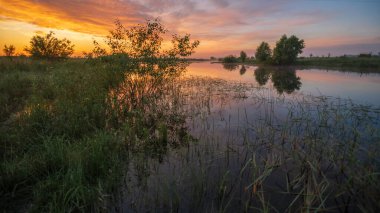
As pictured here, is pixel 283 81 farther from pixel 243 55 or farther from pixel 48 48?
pixel 243 55

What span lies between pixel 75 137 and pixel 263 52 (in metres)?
81.9

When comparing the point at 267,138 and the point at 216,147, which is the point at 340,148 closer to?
the point at 267,138

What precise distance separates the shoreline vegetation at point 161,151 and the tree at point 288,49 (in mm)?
59111

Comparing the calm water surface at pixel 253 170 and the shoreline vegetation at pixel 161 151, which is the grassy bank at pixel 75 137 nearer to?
the shoreline vegetation at pixel 161 151

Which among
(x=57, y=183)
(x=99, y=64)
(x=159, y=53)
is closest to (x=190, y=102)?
(x=159, y=53)

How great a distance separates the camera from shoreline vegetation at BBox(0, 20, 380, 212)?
181 inches

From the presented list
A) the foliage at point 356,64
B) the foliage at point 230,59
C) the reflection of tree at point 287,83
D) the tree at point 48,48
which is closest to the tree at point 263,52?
the foliage at point 356,64

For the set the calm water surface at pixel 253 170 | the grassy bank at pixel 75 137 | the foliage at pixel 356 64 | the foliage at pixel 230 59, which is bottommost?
the calm water surface at pixel 253 170

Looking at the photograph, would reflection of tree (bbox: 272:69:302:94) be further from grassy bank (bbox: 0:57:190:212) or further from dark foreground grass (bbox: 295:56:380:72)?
dark foreground grass (bbox: 295:56:380:72)

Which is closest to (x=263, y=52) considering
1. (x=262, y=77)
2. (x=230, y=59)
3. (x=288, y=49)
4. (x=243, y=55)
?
(x=288, y=49)

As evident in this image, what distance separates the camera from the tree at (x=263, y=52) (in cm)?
7694

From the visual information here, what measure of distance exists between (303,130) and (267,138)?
2356 millimetres

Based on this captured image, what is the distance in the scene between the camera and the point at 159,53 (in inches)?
543

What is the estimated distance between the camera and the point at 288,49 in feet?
214
